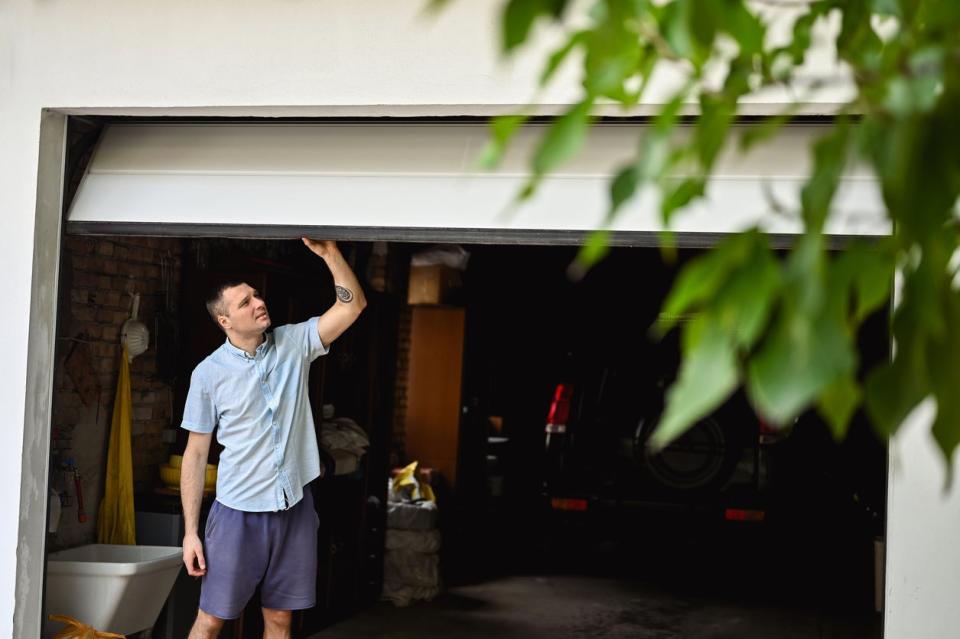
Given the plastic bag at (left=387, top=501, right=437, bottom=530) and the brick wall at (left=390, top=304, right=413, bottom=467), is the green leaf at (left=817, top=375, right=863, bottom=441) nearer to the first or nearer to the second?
the plastic bag at (left=387, top=501, right=437, bottom=530)

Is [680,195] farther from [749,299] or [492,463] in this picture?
[492,463]

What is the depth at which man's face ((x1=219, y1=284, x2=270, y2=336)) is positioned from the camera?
4.86m

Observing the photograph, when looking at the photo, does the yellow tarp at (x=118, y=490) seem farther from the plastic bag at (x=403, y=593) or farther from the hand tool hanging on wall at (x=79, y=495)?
the plastic bag at (x=403, y=593)

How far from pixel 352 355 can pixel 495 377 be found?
15.3ft

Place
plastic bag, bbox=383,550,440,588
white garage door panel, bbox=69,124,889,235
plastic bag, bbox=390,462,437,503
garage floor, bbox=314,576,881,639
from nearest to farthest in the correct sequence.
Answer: white garage door panel, bbox=69,124,889,235 → garage floor, bbox=314,576,881,639 → plastic bag, bbox=383,550,440,588 → plastic bag, bbox=390,462,437,503

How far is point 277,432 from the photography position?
4.91 m

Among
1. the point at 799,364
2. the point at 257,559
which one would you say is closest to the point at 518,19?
the point at 799,364

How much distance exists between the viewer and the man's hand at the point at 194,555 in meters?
4.83

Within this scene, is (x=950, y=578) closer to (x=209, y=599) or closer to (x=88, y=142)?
(x=209, y=599)

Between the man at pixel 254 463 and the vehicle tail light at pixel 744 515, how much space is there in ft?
16.0

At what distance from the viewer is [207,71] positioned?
4.24 m

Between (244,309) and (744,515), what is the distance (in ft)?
17.8

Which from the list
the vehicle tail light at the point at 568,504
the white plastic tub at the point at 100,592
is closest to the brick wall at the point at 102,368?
the white plastic tub at the point at 100,592

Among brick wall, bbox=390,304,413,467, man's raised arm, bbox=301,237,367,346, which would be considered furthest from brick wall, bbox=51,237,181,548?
brick wall, bbox=390,304,413,467
